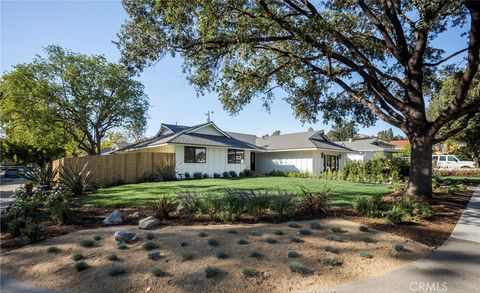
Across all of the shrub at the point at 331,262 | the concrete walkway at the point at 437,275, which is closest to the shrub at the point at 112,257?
the concrete walkway at the point at 437,275

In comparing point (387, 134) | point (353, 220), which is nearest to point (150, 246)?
point (353, 220)

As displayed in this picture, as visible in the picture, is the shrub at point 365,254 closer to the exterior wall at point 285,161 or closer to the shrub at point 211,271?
the shrub at point 211,271

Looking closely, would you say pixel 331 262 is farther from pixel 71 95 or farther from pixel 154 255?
pixel 71 95

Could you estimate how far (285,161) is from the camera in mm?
28938

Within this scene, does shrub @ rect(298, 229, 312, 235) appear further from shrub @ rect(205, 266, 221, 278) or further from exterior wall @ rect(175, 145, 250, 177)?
exterior wall @ rect(175, 145, 250, 177)

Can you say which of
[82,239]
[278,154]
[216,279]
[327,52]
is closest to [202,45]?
[327,52]

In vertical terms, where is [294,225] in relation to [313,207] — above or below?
below

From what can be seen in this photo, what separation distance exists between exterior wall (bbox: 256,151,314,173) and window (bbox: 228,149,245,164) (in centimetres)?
483

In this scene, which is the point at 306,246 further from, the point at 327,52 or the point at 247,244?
the point at 327,52

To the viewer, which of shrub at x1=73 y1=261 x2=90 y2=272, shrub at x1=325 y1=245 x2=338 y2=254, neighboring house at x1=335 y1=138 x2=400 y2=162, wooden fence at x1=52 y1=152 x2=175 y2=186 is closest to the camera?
shrub at x1=73 y1=261 x2=90 y2=272

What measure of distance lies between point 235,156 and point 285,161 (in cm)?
596

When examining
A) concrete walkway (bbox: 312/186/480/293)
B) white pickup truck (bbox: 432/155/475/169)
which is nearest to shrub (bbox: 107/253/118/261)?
concrete walkway (bbox: 312/186/480/293)

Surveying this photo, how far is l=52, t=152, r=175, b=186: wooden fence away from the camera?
54.7ft

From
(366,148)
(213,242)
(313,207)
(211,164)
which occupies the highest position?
(366,148)
